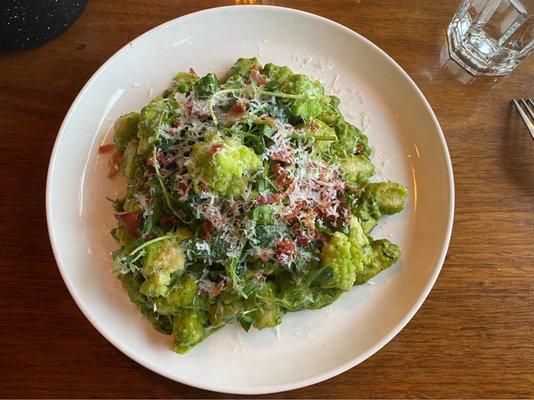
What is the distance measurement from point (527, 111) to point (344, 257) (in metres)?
1.08

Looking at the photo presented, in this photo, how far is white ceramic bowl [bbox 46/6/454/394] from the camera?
1.59 m

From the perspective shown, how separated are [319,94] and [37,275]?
1107mm

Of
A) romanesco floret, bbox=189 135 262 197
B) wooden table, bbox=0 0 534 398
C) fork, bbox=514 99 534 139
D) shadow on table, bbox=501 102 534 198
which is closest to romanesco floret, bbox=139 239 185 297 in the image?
romanesco floret, bbox=189 135 262 197

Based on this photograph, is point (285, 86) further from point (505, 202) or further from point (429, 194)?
point (505, 202)

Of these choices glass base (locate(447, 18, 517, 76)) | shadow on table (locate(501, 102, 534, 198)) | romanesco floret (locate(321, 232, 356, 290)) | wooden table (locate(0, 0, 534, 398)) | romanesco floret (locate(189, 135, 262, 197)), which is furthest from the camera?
glass base (locate(447, 18, 517, 76))

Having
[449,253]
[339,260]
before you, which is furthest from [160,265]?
[449,253]

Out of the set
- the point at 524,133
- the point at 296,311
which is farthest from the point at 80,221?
the point at 524,133

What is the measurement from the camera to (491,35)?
2.14 m

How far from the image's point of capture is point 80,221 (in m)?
1.73

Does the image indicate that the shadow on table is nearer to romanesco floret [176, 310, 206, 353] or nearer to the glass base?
the glass base

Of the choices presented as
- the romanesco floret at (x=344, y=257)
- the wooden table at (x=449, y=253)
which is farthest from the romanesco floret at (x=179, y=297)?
the romanesco floret at (x=344, y=257)

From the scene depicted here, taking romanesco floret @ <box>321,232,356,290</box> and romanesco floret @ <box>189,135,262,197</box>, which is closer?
romanesco floret @ <box>189,135,262,197</box>

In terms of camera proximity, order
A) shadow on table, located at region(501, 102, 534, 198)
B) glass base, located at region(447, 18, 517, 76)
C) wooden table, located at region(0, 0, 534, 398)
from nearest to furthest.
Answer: wooden table, located at region(0, 0, 534, 398) < shadow on table, located at region(501, 102, 534, 198) < glass base, located at region(447, 18, 517, 76)

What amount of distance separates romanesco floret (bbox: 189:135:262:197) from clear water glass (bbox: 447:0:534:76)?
118 centimetres
